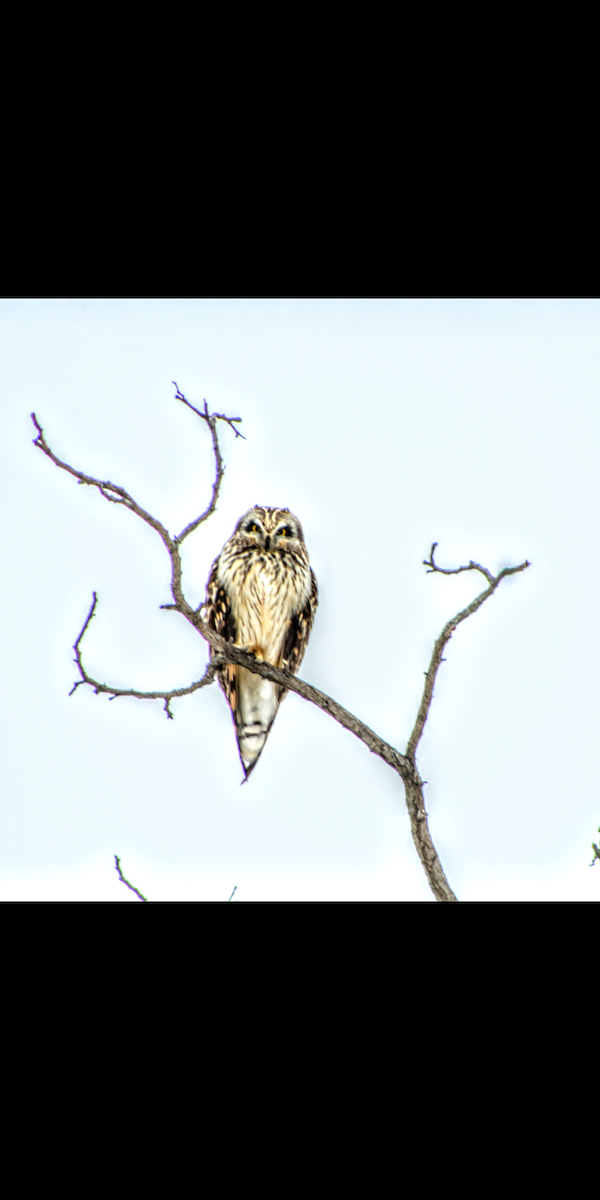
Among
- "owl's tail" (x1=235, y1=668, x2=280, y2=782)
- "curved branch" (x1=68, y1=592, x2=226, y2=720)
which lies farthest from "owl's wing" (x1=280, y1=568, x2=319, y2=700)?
"curved branch" (x1=68, y1=592, x2=226, y2=720)

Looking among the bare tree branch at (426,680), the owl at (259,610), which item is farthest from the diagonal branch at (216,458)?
the owl at (259,610)

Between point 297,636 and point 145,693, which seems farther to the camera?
point 297,636

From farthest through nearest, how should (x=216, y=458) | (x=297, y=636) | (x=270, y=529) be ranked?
(x=270, y=529)
(x=297, y=636)
(x=216, y=458)

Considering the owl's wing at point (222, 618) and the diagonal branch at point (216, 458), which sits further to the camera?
the owl's wing at point (222, 618)

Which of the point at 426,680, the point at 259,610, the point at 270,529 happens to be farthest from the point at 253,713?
the point at 426,680

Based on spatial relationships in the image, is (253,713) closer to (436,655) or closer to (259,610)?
(259,610)

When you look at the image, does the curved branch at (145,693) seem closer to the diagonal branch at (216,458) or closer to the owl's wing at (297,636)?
the diagonal branch at (216,458)
